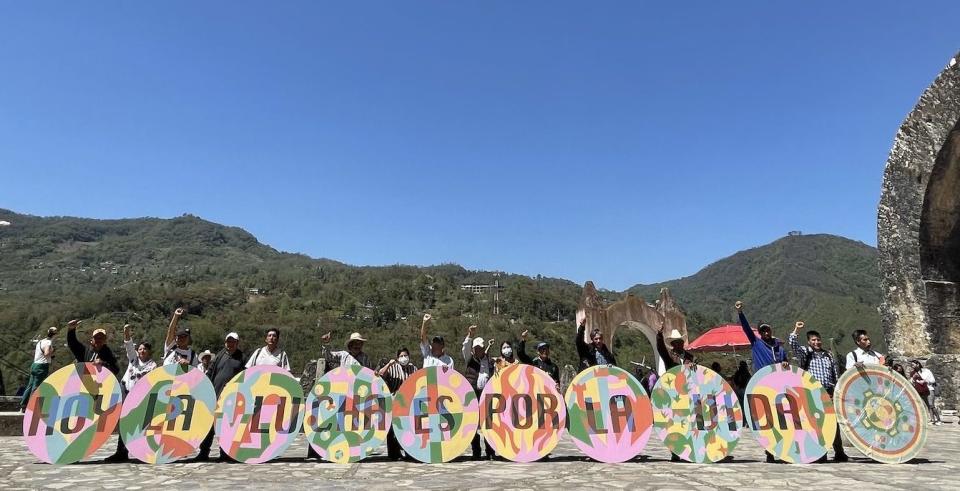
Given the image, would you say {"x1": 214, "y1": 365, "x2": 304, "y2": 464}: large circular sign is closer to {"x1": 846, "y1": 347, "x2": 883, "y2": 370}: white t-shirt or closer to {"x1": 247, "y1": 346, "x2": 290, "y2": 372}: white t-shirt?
{"x1": 247, "y1": 346, "x2": 290, "y2": 372}: white t-shirt

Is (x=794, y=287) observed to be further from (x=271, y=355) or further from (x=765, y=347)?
(x=271, y=355)

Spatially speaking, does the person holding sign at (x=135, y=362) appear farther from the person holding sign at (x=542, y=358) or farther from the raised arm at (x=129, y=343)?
the person holding sign at (x=542, y=358)

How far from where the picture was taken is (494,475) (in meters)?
5.62

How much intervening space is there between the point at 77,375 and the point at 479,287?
100m

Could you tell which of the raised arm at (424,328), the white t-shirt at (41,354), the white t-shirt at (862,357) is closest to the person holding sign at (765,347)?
the white t-shirt at (862,357)

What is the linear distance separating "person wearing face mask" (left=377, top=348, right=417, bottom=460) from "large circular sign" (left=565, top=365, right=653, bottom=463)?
80.3 inches

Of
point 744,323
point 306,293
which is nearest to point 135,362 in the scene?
point 744,323

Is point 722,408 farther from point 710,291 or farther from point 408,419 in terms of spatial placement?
point 710,291

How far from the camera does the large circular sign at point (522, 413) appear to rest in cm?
663

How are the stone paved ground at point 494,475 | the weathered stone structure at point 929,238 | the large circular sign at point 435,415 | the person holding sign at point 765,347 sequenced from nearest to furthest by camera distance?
the stone paved ground at point 494,475
the large circular sign at point 435,415
the person holding sign at point 765,347
the weathered stone structure at point 929,238

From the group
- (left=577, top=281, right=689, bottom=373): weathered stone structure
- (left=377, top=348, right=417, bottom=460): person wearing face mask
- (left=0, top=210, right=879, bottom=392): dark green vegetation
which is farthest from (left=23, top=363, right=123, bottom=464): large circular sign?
(left=0, top=210, right=879, bottom=392): dark green vegetation

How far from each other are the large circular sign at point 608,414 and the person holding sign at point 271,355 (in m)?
3.49

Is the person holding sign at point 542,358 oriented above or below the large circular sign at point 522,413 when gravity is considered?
above

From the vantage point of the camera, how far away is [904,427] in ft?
21.3
